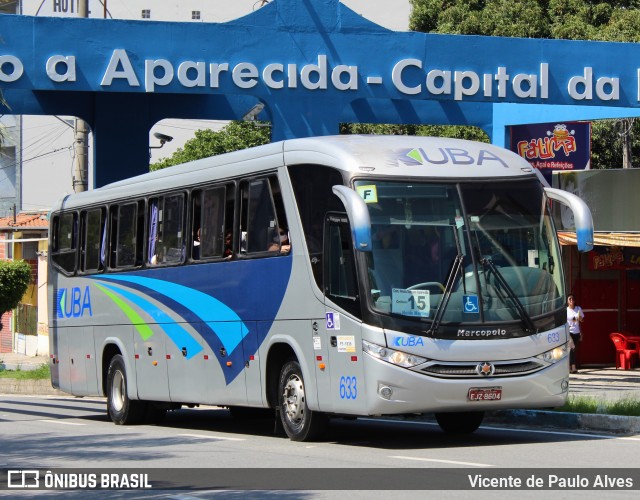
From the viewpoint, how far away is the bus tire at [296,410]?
47.1ft

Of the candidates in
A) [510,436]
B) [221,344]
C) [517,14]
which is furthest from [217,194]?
[517,14]

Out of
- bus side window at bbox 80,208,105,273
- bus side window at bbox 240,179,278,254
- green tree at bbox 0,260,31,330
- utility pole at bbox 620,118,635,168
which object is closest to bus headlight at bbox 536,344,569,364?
bus side window at bbox 240,179,278,254

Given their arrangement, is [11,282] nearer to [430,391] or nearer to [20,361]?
[20,361]

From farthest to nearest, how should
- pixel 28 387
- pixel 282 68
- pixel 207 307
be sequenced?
1. pixel 28 387
2. pixel 282 68
3. pixel 207 307

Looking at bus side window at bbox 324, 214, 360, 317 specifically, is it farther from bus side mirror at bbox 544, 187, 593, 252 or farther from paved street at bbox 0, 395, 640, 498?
bus side mirror at bbox 544, 187, 593, 252

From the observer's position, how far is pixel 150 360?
18469 millimetres

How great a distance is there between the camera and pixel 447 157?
1406 centimetres

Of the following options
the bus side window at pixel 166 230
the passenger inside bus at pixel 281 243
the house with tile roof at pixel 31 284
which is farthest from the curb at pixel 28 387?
the passenger inside bus at pixel 281 243

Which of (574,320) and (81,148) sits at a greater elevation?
(81,148)

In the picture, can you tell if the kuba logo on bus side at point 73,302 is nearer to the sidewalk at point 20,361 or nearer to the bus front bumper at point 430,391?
the bus front bumper at point 430,391

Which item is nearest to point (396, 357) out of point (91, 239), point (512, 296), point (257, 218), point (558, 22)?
point (512, 296)

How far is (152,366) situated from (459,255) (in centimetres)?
652

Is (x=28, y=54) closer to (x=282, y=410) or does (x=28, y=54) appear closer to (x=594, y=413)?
(x=282, y=410)

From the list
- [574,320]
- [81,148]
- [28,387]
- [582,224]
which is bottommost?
[28,387]
